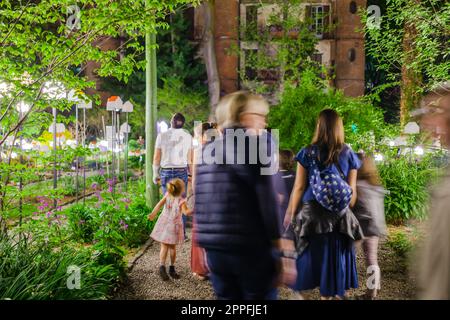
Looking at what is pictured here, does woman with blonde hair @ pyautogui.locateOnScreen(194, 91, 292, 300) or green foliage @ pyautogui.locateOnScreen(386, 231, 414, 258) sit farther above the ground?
woman with blonde hair @ pyautogui.locateOnScreen(194, 91, 292, 300)

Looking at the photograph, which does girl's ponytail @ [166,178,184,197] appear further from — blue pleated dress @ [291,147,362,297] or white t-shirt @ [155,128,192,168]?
blue pleated dress @ [291,147,362,297]

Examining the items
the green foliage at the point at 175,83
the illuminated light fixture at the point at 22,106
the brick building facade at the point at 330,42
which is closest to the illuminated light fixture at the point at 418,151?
the illuminated light fixture at the point at 22,106

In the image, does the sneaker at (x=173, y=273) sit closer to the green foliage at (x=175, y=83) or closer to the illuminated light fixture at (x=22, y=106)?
the illuminated light fixture at (x=22, y=106)

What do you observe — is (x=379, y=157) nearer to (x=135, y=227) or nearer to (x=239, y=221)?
(x=135, y=227)

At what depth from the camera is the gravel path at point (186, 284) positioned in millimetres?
4965

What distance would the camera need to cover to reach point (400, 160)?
1023cm

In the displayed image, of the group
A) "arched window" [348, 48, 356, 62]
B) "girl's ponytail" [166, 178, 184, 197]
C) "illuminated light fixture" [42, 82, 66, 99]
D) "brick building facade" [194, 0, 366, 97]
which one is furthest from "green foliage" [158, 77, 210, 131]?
"girl's ponytail" [166, 178, 184, 197]

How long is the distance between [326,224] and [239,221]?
155 centimetres

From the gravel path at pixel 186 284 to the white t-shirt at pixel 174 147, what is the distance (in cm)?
148

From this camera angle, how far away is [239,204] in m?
2.80

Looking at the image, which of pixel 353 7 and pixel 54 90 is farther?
pixel 353 7

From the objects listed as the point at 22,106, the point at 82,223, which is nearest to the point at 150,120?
the point at 82,223

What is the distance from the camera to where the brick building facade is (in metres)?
30.6

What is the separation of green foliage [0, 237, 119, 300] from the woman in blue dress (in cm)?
210
